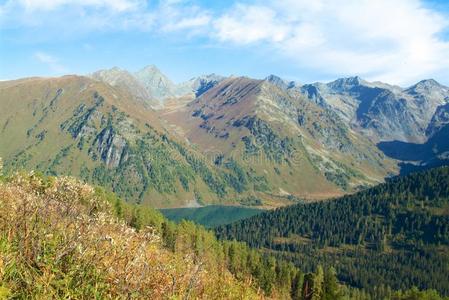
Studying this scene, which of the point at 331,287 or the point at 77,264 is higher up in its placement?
the point at 77,264

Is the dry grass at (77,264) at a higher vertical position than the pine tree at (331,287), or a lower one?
higher

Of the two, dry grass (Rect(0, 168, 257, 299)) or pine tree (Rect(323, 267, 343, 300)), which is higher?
dry grass (Rect(0, 168, 257, 299))

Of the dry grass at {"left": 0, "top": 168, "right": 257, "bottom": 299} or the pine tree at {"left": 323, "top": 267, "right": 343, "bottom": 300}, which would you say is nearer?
the dry grass at {"left": 0, "top": 168, "right": 257, "bottom": 299}

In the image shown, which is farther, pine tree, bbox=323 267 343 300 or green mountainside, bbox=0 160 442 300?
pine tree, bbox=323 267 343 300

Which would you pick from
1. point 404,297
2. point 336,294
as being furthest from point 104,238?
point 404,297

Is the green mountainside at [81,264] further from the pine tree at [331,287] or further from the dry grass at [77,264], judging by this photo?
the pine tree at [331,287]

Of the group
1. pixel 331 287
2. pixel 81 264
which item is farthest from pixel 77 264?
pixel 331 287

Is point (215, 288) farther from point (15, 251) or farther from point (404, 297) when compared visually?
point (404, 297)

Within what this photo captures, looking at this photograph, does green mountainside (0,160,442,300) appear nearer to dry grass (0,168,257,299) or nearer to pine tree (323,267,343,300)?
dry grass (0,168,257,299)

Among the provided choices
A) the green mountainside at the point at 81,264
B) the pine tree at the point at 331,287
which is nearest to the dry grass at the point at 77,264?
the green mountainside at the point at 81,264

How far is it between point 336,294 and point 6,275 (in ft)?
440

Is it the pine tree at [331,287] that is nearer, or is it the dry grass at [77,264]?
the dry grass at [77,264]

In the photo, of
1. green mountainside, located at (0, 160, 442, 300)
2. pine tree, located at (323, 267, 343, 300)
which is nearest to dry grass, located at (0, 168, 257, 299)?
green mountainside, located at (0, 160, 442, 300)

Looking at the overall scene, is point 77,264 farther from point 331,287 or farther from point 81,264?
point 331,287
